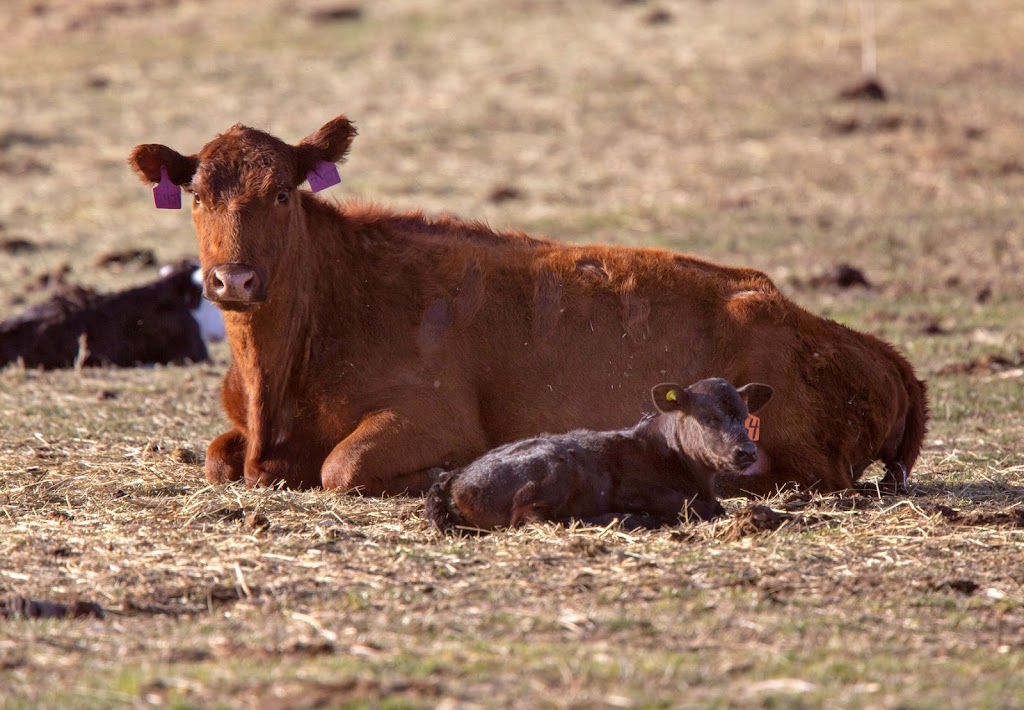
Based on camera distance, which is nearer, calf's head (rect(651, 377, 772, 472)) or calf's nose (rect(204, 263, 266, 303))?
calf's head (rect(651, 377, 772, 472))

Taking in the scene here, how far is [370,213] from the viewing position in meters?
8.81

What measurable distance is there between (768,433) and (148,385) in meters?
5.54

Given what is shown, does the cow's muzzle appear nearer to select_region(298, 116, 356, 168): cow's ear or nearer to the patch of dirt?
select_region(298, 116, 356, 168): cow's ear

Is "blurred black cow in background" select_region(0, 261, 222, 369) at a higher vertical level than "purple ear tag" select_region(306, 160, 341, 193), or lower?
lower

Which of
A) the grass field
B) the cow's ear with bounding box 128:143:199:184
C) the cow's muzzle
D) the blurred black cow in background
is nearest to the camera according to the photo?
the grass field

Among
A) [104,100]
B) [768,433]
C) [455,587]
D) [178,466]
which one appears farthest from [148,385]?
[104,100]

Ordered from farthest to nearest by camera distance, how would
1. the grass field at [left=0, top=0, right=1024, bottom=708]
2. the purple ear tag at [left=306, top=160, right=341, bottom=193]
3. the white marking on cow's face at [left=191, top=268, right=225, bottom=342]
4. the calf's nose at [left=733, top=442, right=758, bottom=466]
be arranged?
the white marking on cow's face at [left=191, top=268, right=225, bottom=342] < the purple ear tag at [left=306, top=160, right=341, bottom=193] < the calf's nose at [left=733, top=442, right=758, bottom=466] < the grass field at [left=0, top=0, right=1024, bottom=708]

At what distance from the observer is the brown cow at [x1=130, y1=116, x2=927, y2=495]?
7.79 m

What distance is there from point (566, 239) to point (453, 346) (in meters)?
9.44

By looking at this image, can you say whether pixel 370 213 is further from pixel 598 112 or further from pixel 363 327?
pixel 598 112

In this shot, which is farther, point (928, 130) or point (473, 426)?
point (928, 130)

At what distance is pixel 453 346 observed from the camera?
8.18 meters

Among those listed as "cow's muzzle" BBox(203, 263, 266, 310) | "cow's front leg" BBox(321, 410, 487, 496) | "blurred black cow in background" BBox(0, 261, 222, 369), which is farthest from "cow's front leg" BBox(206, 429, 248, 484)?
"blurred black cow in background" BBox(0, 261, 222, 369)

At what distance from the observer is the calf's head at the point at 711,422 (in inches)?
275
